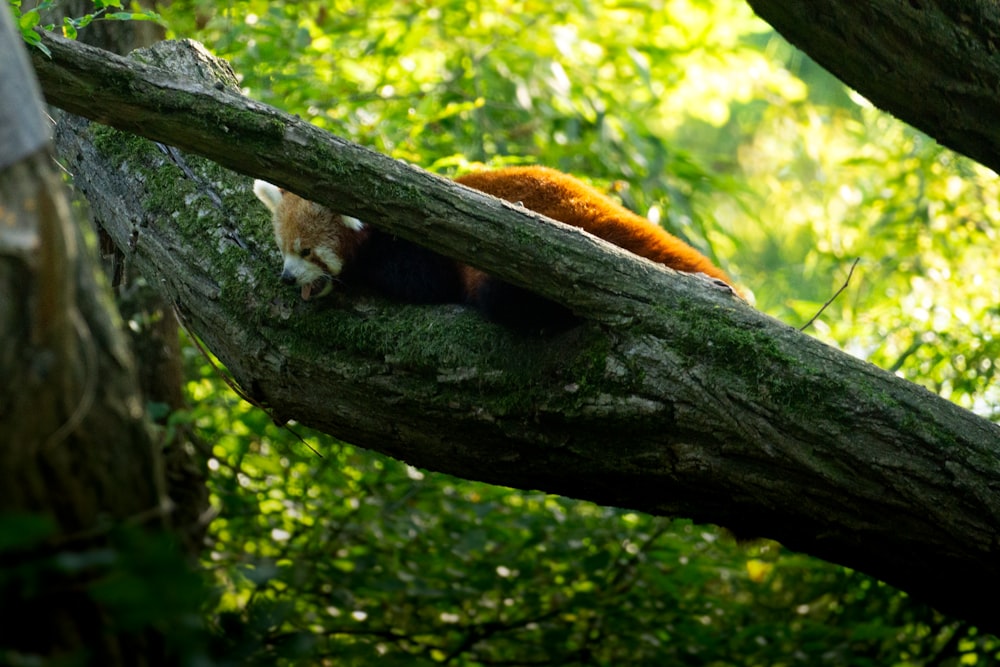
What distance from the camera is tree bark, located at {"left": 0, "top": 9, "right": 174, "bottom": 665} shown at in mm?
1012

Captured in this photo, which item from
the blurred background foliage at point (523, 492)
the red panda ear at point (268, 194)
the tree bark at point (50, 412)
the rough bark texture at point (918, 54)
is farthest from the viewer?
the blurred background foliage at point (523, 492)

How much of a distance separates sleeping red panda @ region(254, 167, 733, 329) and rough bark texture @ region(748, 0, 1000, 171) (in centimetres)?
71

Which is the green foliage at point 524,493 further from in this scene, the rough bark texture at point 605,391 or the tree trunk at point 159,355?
the rough bark texture at point 605,391

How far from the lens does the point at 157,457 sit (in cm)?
119

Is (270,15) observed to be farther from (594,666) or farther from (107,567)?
(107,567)

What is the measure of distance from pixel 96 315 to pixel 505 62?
409 centimetres

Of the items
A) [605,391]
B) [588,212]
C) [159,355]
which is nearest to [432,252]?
[588,212]

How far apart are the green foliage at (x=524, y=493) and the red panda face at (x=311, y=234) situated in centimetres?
56

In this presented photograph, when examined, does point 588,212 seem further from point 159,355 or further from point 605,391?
point 159,355

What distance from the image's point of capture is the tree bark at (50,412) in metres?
1.01

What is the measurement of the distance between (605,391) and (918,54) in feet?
4.53

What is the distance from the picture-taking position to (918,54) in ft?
8.03

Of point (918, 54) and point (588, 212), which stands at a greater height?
point (918, 54)

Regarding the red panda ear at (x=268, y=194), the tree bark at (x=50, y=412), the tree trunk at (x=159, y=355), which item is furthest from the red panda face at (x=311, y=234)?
the tree bark at (x=50, y=412)
